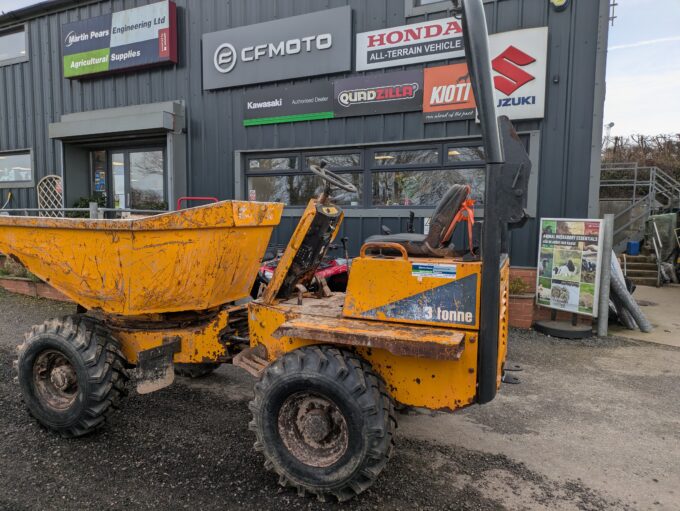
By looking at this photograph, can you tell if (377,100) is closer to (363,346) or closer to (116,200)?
(363,346)

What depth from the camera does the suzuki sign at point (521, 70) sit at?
6863 mm

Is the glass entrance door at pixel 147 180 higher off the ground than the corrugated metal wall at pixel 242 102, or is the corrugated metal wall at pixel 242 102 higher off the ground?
the corrugated metal wall at pixel 242 102

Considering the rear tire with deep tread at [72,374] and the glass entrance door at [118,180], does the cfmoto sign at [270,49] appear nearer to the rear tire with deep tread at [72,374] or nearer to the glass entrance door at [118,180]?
the glass entrance door at [118,180]

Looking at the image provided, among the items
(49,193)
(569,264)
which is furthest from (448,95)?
(49,193)

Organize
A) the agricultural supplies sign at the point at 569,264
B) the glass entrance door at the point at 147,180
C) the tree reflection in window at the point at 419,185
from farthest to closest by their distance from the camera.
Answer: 1. the glass entrance door at the point at 147,180
2. the tree reflection in window at the point at 419,185
3. the agricultural supplies sign at the point at 569,264

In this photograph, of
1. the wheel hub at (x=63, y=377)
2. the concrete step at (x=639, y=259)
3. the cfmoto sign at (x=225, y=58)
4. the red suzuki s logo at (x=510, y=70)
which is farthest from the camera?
the concrete step at (x=639, y=259)

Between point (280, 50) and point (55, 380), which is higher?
point (280, 50)

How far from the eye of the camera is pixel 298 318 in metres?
3.04

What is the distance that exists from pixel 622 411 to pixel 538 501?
192 cm

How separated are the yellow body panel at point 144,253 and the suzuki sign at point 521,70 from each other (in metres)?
5.05

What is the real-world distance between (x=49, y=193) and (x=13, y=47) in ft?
12.8

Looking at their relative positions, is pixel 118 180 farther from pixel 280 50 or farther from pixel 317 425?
pixel 317 425

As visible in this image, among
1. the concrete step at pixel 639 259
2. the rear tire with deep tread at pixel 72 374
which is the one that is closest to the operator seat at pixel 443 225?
the rear tire with deep tread at pixel 72 374

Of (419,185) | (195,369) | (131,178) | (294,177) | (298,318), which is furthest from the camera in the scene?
(131,178)
